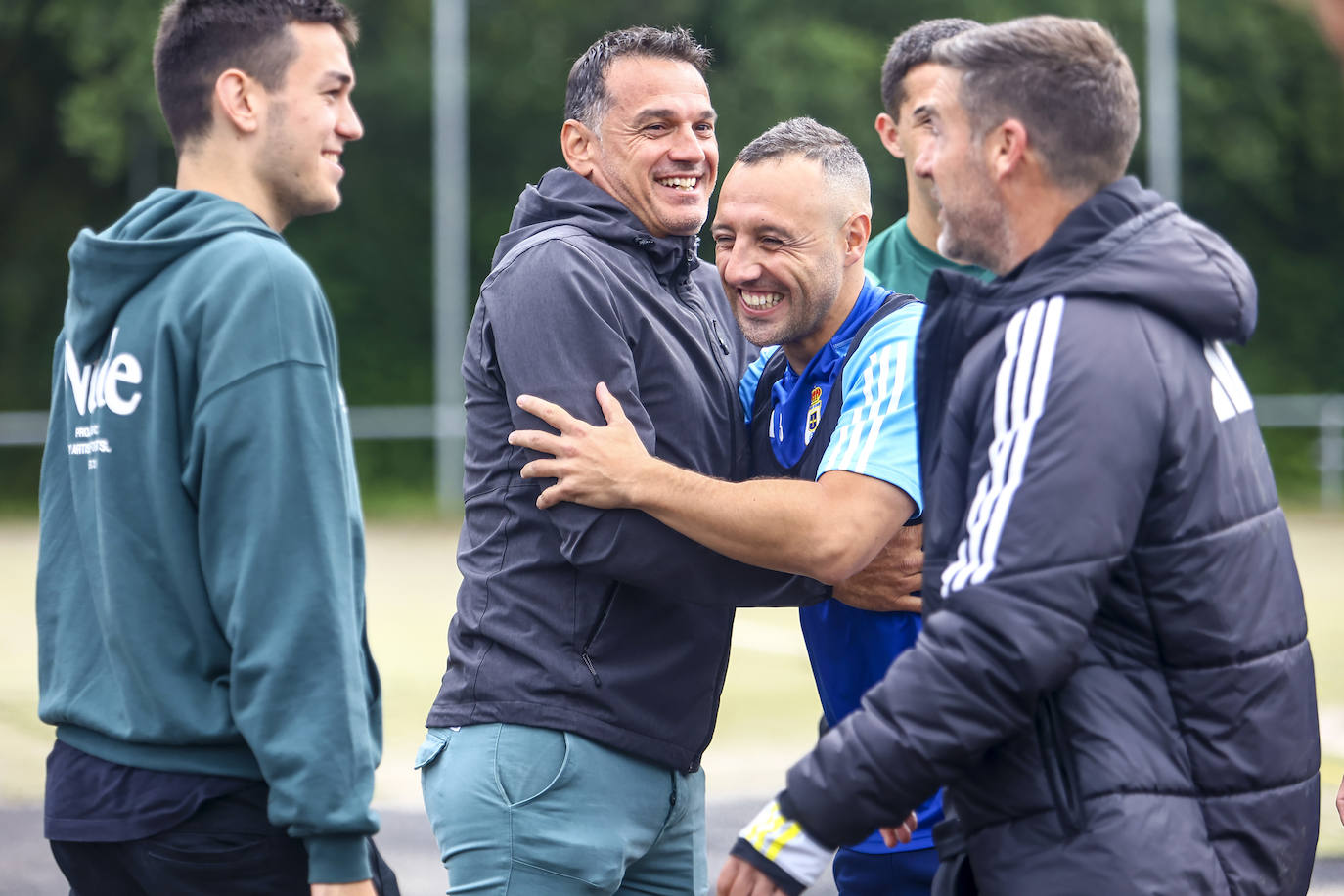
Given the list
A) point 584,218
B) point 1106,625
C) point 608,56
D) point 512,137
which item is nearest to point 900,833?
point 1106,625

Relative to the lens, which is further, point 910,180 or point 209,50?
point 910,180

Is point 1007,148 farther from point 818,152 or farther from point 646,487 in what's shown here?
point 818,152

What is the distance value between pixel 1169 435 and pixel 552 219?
1601 millimetres

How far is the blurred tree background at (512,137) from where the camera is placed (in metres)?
25.7

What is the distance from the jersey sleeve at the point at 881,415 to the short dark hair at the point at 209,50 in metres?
1.32

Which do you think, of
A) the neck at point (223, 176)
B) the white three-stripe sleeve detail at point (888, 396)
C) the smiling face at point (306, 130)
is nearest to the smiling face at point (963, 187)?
the white three-stripe sleeve detail at point (888, 396)

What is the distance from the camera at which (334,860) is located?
8.82ft

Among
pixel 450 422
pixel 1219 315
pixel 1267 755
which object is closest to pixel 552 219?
pixel 1219 315

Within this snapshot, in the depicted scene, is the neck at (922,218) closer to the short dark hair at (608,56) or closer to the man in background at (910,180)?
the man in background at (910,180)

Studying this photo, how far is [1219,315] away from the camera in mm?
2506

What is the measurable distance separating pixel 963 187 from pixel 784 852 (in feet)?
3.70

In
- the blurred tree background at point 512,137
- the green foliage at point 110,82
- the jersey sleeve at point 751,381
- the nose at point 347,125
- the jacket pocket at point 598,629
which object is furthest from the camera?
the blurred tree background at point 512,137

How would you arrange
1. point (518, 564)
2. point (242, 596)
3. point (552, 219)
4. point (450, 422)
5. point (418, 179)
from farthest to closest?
point (418, 179) < point (450, 422) < point (552, 219) < point (518, 564) < point (242, 596)

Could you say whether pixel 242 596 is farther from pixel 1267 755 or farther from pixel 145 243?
pixel 1267 755
